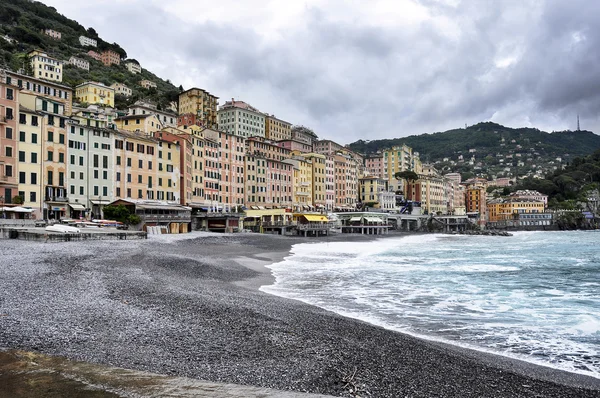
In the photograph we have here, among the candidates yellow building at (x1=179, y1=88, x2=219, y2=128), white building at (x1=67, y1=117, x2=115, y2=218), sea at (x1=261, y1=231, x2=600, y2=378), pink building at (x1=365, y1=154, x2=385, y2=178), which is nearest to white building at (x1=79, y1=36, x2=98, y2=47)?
yellow building at (x1=179, y1=88, x2=219, y2=128)

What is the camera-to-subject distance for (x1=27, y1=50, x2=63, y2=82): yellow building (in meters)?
121

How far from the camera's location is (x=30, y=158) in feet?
161

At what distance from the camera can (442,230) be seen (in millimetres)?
138875

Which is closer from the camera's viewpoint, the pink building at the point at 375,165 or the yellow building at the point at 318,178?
the yellow building at the point at 318,178

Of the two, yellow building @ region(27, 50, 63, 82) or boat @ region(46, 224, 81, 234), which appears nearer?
boat @ region(46, 224, 81, 234)

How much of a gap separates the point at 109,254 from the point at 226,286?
1058 centimetres

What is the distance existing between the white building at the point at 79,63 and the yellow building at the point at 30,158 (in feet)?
411

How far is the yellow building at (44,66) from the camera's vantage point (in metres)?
121

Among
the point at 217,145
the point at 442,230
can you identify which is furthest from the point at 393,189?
the point at 217,145

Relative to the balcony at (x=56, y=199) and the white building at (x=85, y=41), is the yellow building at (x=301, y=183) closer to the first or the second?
the balcony at (x=56, y=199)

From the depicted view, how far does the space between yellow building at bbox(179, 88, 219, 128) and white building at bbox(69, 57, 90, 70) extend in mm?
50741

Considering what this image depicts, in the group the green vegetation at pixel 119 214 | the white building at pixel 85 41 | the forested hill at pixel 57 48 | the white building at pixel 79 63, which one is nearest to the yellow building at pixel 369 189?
the forested hill at pixel 57 48

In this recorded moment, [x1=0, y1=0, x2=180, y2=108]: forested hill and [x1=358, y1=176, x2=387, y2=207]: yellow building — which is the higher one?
[x1=0, y1=0, x2=180, y2=108]: forested hill

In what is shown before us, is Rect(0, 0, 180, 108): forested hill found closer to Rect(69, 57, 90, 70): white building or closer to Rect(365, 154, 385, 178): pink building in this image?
Rect(69, 57, 90, 70): white building
